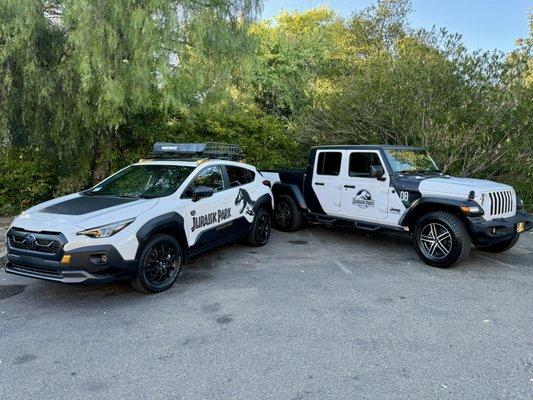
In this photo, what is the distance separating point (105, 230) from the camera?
459 cm

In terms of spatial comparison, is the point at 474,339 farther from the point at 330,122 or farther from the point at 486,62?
the point at 330,122

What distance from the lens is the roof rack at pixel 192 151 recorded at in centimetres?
688

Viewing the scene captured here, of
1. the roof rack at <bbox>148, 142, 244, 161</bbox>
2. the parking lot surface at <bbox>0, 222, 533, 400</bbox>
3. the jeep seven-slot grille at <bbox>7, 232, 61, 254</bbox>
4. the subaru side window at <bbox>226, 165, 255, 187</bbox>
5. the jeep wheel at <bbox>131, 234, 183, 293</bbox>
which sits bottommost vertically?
the parking lot surface at <bbox>0, 222, 533, 400</bbox>

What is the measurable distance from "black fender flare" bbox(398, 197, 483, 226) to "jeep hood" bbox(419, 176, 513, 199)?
0.09 m

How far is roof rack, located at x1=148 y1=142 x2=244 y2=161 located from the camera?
6883mm

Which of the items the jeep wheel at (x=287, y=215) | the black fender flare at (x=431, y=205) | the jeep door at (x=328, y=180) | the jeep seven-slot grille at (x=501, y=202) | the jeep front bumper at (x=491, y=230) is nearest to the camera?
the jeep front bumper at (x=491, y=230)

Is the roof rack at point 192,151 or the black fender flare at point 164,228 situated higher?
the roof rack at point 192,151

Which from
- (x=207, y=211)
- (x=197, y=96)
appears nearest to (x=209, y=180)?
(x=207, y=211)

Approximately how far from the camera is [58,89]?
8.37 metres

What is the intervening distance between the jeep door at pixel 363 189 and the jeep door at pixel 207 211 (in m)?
2.36

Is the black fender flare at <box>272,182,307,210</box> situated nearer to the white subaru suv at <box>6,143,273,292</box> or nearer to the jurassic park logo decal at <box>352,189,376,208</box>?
the jurassic park logo decal at <box>352,189,376,208</box>

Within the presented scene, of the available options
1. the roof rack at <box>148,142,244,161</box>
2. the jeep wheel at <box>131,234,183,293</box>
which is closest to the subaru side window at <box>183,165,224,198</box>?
the roof rack at <box>148,142,244,161</box>

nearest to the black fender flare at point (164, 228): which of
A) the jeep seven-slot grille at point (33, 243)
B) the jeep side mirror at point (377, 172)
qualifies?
the jeep seven-slot grille at point (33, 243)

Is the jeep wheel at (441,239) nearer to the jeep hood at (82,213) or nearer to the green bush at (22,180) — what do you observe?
the jeep hood at (82,213)
